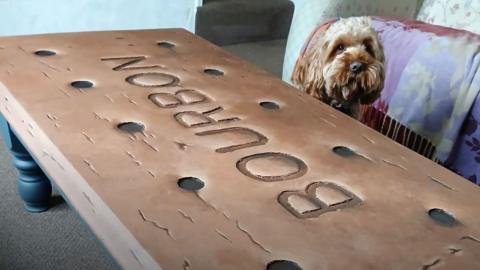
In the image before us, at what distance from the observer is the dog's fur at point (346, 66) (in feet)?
4.64

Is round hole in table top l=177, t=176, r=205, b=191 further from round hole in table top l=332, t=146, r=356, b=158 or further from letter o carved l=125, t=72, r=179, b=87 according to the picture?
letter o carved l=125, t=72, r=179, b=87

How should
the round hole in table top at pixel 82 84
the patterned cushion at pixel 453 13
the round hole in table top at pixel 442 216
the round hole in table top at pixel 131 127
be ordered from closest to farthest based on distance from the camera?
the round hole in table top at pixel 442 216 → the round hole in table top at pixel 131 127 → the round hole in table top at pixel 82 84 → the patterned cushion at pixel 453 13

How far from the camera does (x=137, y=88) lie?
1177 millimetres

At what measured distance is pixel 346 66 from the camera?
141cm

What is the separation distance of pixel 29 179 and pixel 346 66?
34.1 inches

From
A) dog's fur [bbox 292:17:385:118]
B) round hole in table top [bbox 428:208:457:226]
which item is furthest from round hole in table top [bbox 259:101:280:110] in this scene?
round hole in table top [bbox 428:208:457:226]

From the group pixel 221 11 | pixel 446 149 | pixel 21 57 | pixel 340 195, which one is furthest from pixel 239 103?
pixel 221 11

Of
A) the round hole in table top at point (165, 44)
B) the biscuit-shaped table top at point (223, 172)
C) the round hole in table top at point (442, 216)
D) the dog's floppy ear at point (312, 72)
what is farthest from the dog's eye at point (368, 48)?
the round hole in table top at point (442, 216)

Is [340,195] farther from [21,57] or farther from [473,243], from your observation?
[21,57]

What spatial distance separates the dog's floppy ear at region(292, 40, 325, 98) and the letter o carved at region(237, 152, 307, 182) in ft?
1.82

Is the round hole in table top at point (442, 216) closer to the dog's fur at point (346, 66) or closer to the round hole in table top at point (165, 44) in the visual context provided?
the dog's fur at point (346, 66)

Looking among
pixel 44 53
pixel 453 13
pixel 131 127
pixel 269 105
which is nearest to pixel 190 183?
pixel 131 127

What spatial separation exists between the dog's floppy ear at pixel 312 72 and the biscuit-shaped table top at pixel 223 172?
0.22 meters

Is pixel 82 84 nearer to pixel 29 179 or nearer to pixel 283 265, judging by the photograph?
pixel 29 179
